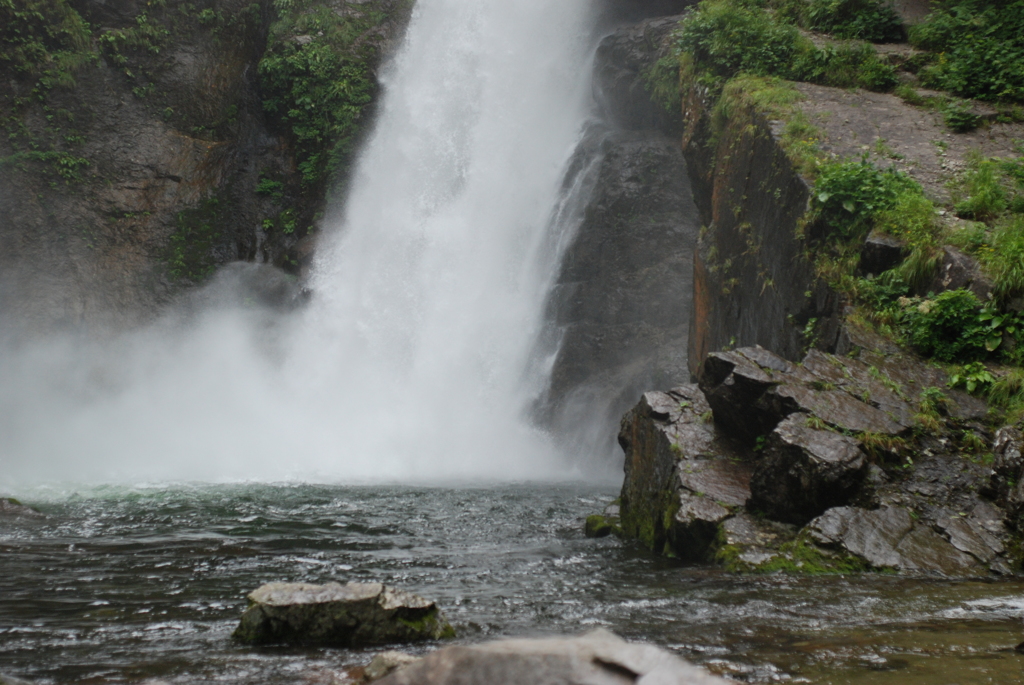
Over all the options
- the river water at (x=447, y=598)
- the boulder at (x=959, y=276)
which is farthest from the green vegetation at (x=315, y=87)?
the boulder at (x=959, y=276)

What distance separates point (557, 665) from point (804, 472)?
16.8ft

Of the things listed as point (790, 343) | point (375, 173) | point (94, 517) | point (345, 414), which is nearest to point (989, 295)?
point (790, 343)

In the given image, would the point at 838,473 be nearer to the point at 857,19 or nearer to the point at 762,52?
the point at 762,52

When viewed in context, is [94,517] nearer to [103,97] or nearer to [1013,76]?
[1013,76]

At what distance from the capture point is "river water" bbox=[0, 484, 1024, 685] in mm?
3438

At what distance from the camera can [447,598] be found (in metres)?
5.34

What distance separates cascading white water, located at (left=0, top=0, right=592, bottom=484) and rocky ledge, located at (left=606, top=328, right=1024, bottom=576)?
26.9 feet

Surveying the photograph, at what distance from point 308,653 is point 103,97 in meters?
22.8

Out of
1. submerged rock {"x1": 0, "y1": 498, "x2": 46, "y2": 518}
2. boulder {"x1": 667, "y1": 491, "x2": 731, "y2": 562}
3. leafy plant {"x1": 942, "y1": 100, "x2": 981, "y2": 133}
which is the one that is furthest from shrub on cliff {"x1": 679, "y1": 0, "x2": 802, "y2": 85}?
submerged rock {"x1": 0, "y1": 498, "x2": 46, "y2": 518}

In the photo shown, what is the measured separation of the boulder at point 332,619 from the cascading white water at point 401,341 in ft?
34.1

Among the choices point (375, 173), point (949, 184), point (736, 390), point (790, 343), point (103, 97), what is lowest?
point (736, 390)

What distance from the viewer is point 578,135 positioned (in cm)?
2114

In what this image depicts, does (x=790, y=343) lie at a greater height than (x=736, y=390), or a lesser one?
greater

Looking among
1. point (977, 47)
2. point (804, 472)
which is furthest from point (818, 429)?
point (977, 47)
